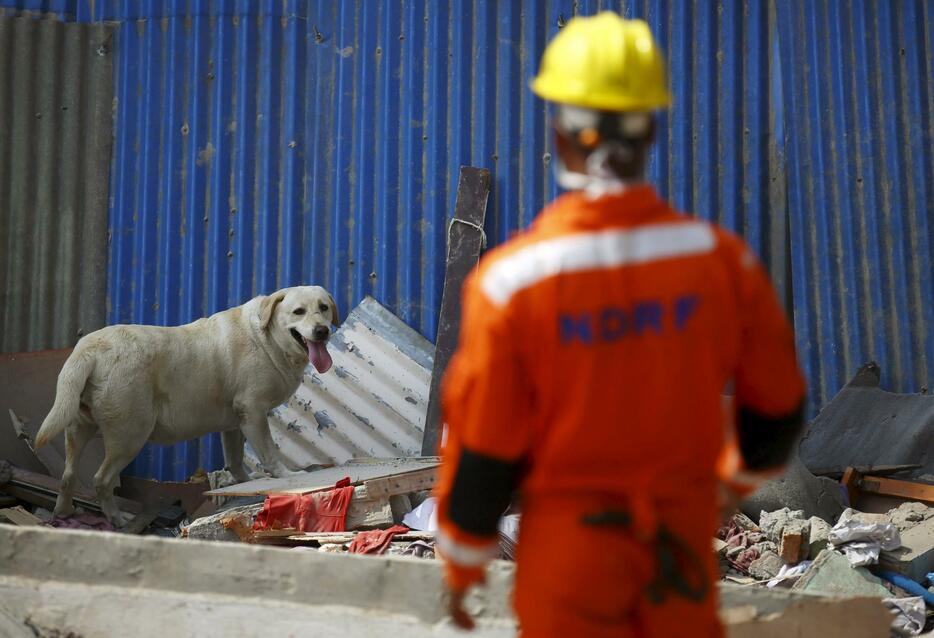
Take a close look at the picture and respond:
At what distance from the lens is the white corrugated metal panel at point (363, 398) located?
8508 millimetres

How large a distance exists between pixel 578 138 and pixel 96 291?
7710 millimetres

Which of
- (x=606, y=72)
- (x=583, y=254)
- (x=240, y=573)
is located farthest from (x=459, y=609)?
(x=240, y=573)

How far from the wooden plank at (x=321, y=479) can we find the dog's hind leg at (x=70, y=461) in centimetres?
122

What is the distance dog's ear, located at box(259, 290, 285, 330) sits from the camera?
7.67m

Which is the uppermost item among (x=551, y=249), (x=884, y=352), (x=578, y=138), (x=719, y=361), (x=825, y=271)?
(x=578, y=138)

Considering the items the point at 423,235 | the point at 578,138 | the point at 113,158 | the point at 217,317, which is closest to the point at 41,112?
the point at 113,158

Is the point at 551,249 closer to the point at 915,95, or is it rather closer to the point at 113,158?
the point at 915,95

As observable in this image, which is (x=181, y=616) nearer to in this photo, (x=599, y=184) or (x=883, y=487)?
(x=599, y=184)

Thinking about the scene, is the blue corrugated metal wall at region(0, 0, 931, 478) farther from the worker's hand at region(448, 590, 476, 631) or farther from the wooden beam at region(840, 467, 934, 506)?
the worker's hand at region(448, 590, 476, 631)

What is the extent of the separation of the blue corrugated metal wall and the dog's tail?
1.88 metres

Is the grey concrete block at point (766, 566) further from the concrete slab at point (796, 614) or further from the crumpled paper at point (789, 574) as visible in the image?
the concrete slab at point (796, 614)

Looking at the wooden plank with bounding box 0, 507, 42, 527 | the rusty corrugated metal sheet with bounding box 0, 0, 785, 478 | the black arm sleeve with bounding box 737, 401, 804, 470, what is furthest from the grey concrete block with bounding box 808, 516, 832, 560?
the wooden plank with bounding box 0, 507, 42, 527

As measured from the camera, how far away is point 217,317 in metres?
7.90

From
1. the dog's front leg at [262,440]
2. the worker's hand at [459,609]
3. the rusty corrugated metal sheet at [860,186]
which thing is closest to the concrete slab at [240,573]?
the worker's hand at [459,609]
